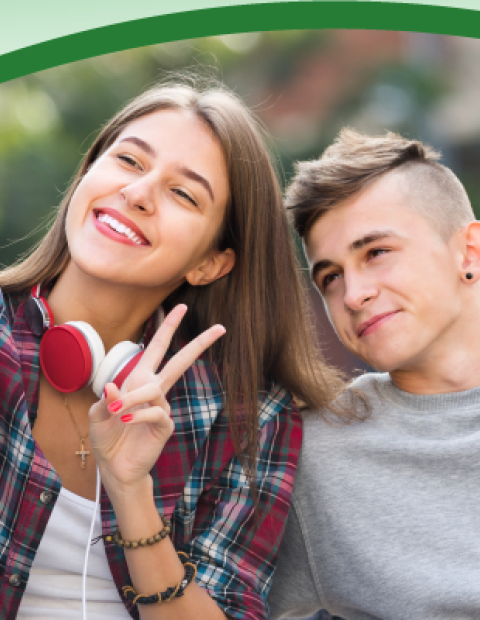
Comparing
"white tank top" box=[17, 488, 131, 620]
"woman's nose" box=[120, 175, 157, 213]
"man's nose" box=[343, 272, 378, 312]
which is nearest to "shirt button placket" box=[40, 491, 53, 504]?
"white tank top" box=[17, 488, 131, 620]

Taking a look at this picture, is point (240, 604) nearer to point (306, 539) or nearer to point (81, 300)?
point (306, 539)

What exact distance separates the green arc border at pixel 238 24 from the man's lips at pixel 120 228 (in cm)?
85

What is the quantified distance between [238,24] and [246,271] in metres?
1.04

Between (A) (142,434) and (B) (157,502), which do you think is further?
(B) (157,502)

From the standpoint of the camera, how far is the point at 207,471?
7.85ft

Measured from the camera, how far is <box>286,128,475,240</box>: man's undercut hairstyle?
2.60 metres

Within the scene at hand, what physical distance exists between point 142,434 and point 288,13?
1.94 metres

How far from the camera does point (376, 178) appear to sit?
103 inches

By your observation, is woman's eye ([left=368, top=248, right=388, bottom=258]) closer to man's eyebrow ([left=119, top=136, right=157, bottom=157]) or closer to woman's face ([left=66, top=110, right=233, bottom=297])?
woman's face ([left=66, top=110, right=233, bottom=297])

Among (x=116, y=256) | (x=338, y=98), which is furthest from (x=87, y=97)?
(x=116, y=256)

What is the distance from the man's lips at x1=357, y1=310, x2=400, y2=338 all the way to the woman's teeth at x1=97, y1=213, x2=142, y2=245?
808 millimetres

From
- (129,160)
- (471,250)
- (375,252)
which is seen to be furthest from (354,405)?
(129,160)

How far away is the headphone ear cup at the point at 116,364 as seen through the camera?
6.68 ft

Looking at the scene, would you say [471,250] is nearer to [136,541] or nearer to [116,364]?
[116,364]
